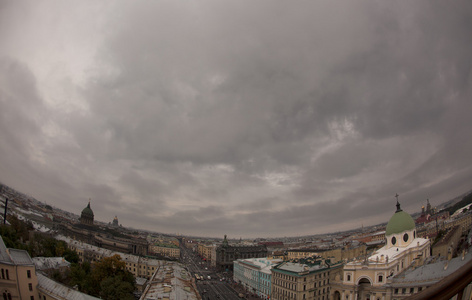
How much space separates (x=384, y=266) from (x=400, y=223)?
22.0 feet

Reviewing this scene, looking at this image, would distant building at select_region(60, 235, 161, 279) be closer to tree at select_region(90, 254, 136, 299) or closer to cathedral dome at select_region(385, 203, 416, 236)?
tree at select_region(90, 254, 136, 299)

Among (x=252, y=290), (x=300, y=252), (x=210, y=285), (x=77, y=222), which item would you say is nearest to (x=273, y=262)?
(x=252, y=290)

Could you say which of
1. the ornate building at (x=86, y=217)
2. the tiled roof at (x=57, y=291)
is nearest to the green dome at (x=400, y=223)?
the tiled roof at (x=57, y=291)

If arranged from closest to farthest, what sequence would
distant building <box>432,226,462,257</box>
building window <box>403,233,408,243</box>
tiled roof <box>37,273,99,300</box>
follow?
distant building <box>432,226,462,257</box>, tiled roof <box>37,273,99,300</box>, building window <box>403,233,408,243</box>

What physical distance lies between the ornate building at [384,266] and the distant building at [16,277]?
76.4 feet

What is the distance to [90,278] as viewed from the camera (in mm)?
24734

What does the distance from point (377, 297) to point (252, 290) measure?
25.0 metres

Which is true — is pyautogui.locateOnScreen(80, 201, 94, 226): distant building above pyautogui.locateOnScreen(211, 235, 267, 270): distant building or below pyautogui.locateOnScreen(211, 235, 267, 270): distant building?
above

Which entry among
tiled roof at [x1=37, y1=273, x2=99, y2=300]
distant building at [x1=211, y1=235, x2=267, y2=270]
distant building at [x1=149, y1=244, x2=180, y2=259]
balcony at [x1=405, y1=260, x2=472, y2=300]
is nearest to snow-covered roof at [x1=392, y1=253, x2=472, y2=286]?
balcony at [x1=405, y1=260, x2=472, y2=300]

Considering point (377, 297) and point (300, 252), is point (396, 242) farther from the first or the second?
point (300, 252)

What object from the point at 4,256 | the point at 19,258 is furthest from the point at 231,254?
the point at 4,256

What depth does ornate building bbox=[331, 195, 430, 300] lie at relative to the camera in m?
21.5

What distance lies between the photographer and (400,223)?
26.3 m

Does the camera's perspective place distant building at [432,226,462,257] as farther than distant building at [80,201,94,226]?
No
